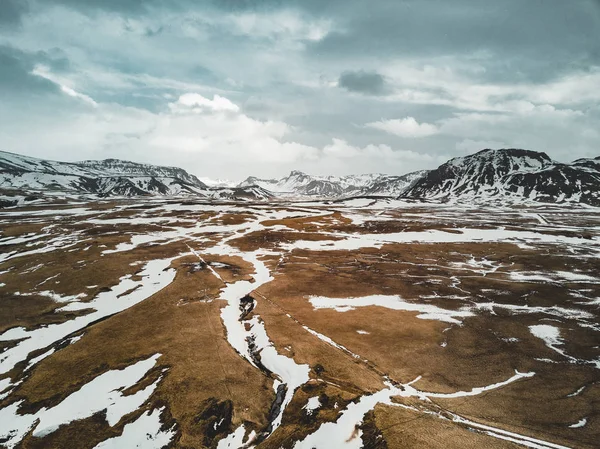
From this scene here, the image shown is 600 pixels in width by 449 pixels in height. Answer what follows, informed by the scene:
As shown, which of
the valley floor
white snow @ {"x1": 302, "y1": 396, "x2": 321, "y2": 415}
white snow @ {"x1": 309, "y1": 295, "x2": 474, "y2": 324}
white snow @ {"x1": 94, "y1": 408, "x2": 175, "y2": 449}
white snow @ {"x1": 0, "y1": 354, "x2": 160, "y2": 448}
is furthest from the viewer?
white snow @ {"x1": 309, "y1": 295, "x2": 474, "y2": 324}

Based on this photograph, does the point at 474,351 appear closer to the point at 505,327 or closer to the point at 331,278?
the point at 505,327

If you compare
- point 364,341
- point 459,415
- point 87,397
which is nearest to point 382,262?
point 364,341

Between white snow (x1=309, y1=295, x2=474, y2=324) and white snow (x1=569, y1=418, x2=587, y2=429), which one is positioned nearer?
white snow (x1=569, y1=418, x2=587, y2=429)

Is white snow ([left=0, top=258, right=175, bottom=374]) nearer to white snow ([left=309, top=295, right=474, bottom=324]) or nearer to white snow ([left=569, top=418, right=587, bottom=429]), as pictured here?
white snow ([left=309, top=295, right=474, bottom=324])

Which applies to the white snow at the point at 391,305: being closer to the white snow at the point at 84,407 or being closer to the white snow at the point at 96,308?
the white snow at the point at 84,407

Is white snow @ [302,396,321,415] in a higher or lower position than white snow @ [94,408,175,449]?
higher

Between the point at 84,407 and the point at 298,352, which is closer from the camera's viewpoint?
the point at 84,407

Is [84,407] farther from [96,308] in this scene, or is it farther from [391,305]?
[391,305]

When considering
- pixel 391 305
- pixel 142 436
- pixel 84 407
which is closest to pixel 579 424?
pixel 391 305

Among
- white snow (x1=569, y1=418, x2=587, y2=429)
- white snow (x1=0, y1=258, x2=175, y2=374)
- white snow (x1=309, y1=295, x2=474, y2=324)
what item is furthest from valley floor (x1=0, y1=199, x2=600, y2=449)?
white snow (x1=309, y1=295, x2=474, y2=324)

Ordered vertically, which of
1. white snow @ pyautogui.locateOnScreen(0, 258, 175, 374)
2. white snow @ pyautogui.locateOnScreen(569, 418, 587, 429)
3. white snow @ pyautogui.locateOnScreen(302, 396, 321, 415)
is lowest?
white snow @ pyautogui.locateOnScreen(0, 258, 175, 374)

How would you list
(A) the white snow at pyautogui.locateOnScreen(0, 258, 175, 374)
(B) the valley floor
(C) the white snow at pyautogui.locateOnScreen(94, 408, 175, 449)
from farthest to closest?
(A) the white snow at pyautogui.locateOnScreen(0, 258, 175, 374) < (B) the valley floor < (C) the white snow at pyautogui.locateOnScreen(94, 408, 175, 449)
